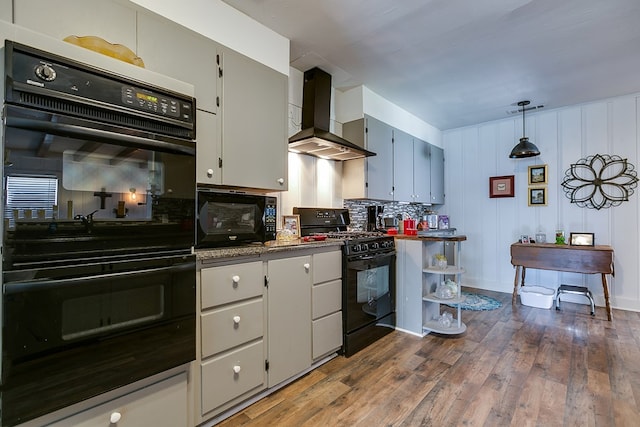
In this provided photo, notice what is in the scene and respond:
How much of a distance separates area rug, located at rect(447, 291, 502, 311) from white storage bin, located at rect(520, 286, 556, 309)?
0.32 meters

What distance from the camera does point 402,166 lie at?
3.98 metres

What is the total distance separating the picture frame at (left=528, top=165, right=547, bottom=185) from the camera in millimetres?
4227

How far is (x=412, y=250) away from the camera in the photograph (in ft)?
9.53

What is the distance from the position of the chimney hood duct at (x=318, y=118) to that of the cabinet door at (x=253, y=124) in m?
0.43

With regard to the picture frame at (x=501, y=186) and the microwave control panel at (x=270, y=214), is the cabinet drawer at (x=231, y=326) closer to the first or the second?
the microwave control panel at (x=270, y=214)

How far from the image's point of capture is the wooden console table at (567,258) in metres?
3.33

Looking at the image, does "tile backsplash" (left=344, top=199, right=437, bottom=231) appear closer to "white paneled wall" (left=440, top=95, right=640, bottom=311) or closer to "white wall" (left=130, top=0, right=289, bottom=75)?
"white paneled wall" (left=440, top=95, right=640, bottom=311)

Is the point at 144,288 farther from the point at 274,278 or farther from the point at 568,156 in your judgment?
the point at 568,156

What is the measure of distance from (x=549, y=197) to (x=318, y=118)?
3573mm

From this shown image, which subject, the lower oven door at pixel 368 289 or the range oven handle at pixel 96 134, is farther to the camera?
the lower oven door at pixel 368 289

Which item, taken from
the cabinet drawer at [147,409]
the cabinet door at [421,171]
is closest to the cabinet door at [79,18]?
the cabinet drawer at [147,409]

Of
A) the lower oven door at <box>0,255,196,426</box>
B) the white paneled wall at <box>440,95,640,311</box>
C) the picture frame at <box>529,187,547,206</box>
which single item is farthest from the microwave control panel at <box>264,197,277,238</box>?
the picture frame at <box>529,187,547,206</box>

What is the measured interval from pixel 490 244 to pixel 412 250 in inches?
99.1

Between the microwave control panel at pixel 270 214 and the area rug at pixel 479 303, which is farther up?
the microwave control panel at pixel 270 214
